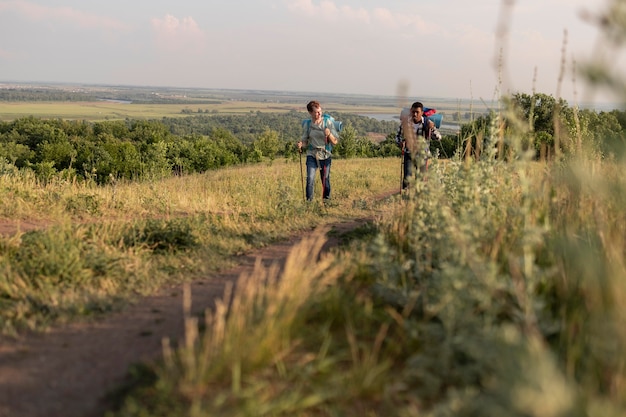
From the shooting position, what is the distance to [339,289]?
4199 millimetres

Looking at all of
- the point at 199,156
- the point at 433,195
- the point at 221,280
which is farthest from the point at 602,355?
the point at 199,156

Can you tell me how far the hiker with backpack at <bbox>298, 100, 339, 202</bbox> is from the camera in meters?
10.7

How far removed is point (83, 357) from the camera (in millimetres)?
3662

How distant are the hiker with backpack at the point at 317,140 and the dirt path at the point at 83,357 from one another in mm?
6147

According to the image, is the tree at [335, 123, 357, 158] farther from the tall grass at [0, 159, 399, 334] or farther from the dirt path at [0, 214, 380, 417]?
the dirt path at [0, 214, 380, 417]

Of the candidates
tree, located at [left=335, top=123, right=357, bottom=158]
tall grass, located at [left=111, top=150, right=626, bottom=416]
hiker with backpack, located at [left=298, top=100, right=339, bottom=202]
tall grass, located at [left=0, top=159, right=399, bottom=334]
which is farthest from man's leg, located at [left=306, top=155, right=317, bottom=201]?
tree, located at [left=335, top=123, right=357, bottom=158]

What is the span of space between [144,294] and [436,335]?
2905 millimetres

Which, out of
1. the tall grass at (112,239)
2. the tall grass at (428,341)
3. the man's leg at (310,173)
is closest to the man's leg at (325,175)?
the man's leg at (310,173)

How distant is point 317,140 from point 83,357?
768 cm

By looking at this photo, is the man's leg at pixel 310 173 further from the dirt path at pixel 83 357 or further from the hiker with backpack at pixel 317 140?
the dirt path at pixel 83 357

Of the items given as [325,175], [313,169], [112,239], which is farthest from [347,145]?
[112,239]

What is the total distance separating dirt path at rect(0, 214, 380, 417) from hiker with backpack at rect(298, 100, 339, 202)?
615 cm

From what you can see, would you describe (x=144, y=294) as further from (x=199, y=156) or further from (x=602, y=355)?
(x=199, y=156)

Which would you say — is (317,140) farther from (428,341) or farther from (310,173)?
(428,341)
